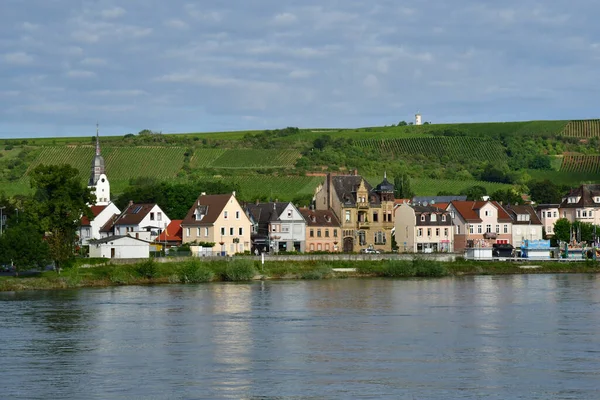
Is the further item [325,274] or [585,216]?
[585,216]

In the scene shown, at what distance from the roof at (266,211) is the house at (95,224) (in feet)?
43.8

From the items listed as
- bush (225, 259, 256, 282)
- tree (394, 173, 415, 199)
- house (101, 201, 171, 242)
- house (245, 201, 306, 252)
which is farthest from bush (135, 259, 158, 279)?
tree (394, 173, 415, 199)

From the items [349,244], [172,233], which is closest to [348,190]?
[349,244]

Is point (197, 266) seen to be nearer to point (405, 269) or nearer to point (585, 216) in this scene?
point (405, 269)

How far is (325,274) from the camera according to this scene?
83938 millimetres

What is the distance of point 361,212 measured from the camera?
10156cm

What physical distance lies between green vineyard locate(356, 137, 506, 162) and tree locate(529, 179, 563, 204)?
113 ft

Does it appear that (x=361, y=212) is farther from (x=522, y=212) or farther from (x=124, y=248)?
(x=124, y=248)

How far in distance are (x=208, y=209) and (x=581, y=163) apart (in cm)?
8636

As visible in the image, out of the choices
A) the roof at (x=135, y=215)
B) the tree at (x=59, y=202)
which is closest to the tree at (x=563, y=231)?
the roof at (x=135, y=215)

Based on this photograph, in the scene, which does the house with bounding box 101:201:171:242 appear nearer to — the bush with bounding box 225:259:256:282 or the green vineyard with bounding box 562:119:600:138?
the bush with bounding box 225:259:256:282

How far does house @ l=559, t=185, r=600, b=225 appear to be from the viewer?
116m

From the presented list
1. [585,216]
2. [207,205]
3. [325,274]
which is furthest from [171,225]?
[585,216]

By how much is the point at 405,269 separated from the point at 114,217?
31.0 metres
